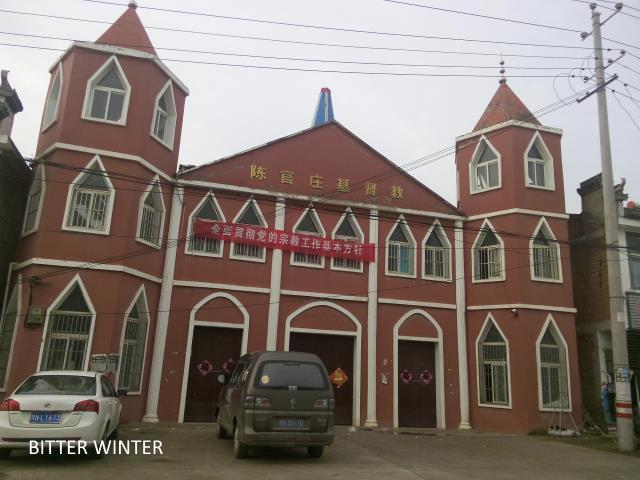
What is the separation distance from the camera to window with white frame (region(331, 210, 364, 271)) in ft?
55.9

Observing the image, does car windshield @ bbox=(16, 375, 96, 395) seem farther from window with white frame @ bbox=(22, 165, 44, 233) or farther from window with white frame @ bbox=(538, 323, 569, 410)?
window with white frame @ bbox=(538, 323, 569, 410)

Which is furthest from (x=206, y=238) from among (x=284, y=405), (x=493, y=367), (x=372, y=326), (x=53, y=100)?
(x=493, y=367)

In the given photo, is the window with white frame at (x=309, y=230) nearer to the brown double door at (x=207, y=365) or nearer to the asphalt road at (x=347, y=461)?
the brown double door at (x=207, y=365)

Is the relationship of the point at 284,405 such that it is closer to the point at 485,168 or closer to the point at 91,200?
the point at 91,200

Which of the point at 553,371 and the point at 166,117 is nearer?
the point at 166,117

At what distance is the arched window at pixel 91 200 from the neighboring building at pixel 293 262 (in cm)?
4

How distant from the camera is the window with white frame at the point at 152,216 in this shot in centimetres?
1483

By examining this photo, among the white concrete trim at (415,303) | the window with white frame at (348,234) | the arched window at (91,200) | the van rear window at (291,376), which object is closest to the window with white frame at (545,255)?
the white concrete trim at (415,303)

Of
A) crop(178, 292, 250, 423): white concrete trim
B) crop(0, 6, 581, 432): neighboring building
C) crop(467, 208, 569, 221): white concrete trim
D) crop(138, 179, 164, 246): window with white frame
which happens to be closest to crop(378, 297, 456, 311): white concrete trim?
crop(0, 6, 581, 432): neighboring building

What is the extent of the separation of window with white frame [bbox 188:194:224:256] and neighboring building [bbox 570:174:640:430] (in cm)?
1118

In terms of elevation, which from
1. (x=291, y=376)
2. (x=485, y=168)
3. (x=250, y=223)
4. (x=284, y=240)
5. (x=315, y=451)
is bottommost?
(x=315, y=451)

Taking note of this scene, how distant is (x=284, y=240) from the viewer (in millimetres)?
16469

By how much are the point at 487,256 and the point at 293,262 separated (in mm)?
6482

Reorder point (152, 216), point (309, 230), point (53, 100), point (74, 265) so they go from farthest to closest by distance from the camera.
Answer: point (309, 230) → point (53, 100) → point (152, 216) → point (74, 265)
